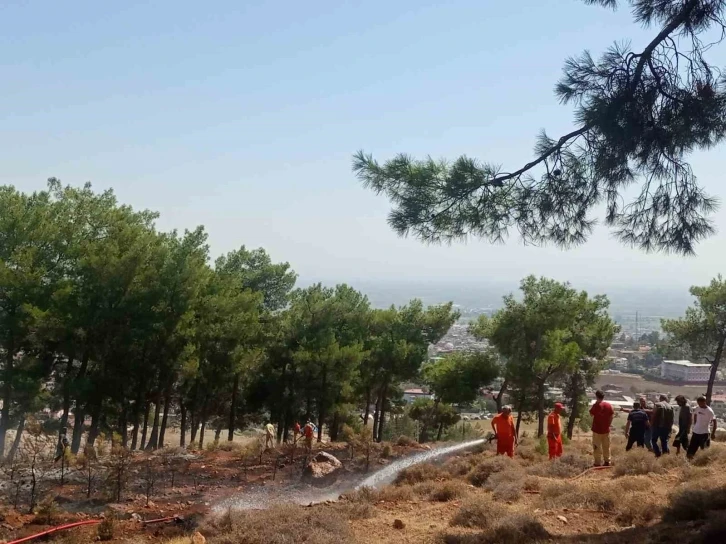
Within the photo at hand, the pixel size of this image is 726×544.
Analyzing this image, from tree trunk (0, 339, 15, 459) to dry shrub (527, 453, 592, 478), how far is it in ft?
48.0

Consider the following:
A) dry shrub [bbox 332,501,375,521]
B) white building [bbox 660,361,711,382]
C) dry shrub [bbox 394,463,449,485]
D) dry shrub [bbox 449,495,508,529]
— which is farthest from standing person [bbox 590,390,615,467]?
white building [bbox 660,361,711,382]

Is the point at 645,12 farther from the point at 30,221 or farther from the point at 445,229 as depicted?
the point at 30,221

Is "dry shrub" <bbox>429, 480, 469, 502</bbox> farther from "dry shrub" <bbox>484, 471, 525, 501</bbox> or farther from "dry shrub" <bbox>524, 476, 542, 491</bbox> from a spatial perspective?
"dry shrub" <bbox>524, 476, 542, 491</bbox>

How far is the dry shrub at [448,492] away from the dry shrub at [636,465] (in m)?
2.82

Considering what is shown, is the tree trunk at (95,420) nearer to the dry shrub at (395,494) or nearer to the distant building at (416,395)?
the dry shrub at (395,494)

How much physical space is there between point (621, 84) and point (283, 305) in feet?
85.9

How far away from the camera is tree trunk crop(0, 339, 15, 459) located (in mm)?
18281

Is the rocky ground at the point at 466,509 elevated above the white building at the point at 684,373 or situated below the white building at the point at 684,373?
below

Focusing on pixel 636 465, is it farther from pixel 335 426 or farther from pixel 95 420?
pixel 335 426

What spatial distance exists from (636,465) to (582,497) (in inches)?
118

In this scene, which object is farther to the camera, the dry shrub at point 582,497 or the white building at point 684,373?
the white building at point 684,373

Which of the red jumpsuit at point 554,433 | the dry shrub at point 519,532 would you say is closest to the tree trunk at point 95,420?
the red jumpsuit at point 554,433

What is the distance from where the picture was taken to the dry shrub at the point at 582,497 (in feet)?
26.1

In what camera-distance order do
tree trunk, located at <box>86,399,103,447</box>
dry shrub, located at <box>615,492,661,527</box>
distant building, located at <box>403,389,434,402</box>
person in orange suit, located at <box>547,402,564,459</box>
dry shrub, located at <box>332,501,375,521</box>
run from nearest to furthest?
dry shrub, located at <box>615,492,661,527</box>, dry shrub, located at <box>332,501,375,521</box>, person in orange suit, located at <box>547,402,564,459</box>, tree trunk, located at <box>86,399,103,447</box>, distant building, located at <box>403,389,434,402</box>
